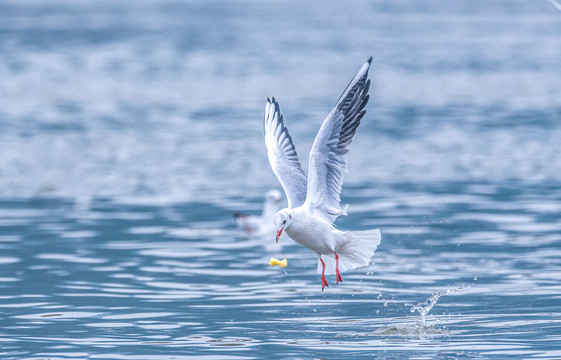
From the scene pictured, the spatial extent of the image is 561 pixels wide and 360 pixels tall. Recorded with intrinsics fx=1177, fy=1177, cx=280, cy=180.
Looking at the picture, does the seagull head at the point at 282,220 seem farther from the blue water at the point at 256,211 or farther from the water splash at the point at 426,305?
the water splash at the point at 426,305

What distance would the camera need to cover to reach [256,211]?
21094 millimetres

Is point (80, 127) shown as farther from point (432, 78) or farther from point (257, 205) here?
point (432, 78)

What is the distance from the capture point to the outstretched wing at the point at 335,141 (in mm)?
12766

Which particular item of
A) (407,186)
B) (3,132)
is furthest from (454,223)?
(3,132)

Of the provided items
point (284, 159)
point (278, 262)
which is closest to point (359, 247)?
point (278, 262)

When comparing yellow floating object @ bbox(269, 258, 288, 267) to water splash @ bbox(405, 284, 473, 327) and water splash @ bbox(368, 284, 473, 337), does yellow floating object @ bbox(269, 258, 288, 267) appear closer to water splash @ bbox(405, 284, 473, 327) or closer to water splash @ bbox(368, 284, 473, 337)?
water splash @ bbox(368, 284, 473, 337)

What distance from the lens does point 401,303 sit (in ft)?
44.8

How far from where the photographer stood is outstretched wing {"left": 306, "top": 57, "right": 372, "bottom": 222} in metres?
12.8

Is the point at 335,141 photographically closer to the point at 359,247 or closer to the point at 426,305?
the point at 359,247

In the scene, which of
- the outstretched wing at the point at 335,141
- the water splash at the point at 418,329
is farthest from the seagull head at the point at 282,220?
the water splash at the point at 418,329

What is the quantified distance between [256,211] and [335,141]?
842cm

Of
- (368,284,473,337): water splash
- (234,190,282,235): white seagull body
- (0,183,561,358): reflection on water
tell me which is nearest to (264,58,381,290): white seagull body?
(0,183,561,358): reflection on water

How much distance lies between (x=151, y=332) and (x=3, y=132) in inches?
815

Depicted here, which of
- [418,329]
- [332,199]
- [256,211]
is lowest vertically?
[418,329]
